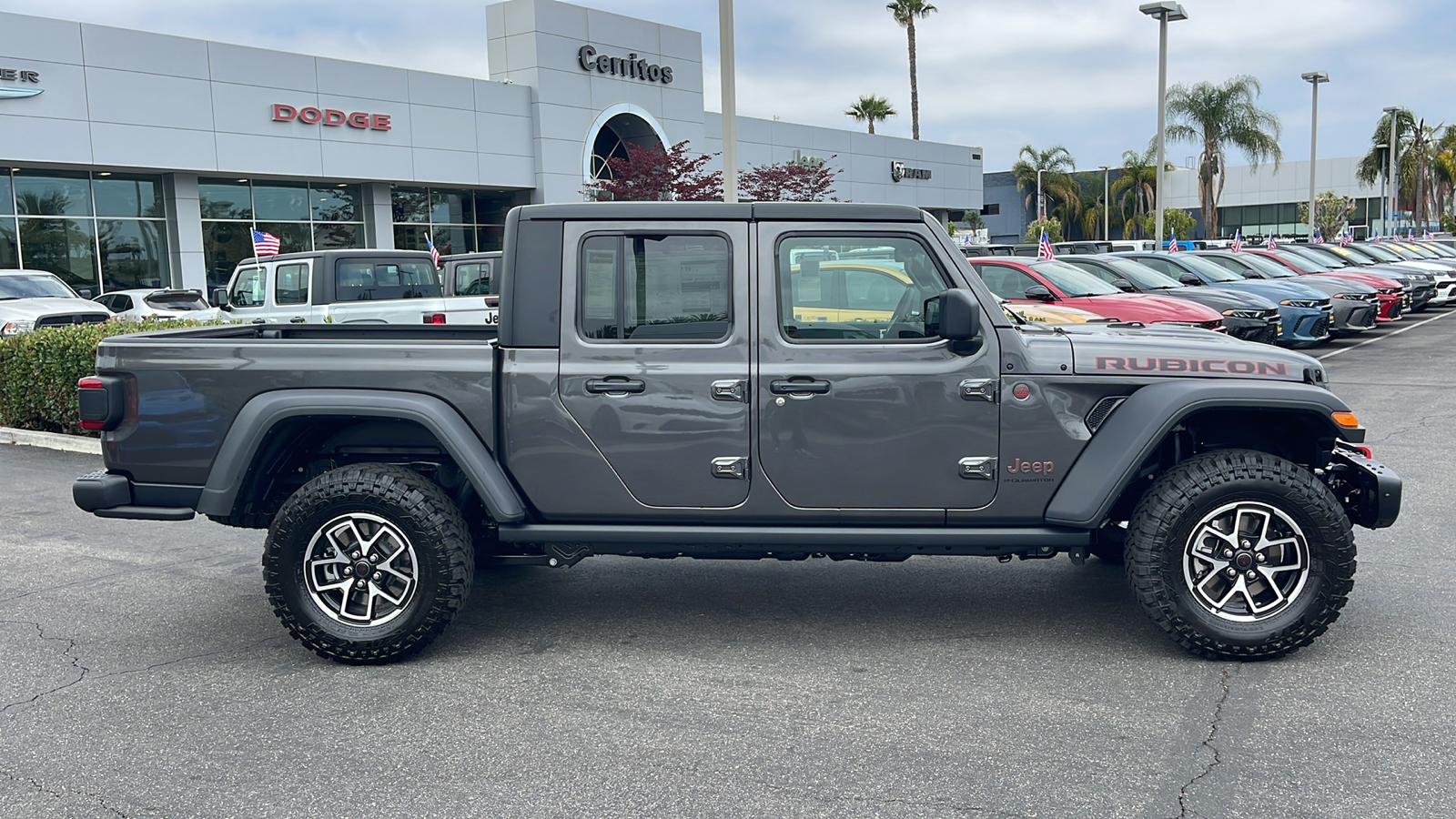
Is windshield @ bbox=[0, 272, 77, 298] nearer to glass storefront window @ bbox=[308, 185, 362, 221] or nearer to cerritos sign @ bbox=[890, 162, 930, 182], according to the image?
glass storefront window @ bbox=[308, 185, 362, 221]

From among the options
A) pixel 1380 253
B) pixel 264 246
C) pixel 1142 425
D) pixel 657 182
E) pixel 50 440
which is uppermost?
pixel 657 182

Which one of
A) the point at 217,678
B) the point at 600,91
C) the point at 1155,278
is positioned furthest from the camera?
the point at 600,91

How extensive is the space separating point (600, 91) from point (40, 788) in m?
34.6

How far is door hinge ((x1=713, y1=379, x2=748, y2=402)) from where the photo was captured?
4934mm

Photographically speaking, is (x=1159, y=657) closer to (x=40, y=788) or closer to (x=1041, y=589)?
(x=1041, y=589)

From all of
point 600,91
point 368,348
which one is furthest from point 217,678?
point 600,91

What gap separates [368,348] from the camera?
503cm

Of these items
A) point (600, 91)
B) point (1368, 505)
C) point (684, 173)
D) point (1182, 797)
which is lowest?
point (1182, 797)

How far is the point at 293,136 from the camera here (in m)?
29.5

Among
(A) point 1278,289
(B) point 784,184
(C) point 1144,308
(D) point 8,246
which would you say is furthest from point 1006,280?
(D) point 8,246

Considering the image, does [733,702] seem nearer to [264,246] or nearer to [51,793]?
[51,793]

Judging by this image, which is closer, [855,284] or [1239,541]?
[1239,541]

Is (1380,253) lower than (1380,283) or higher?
higher

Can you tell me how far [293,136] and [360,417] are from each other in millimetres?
26932
